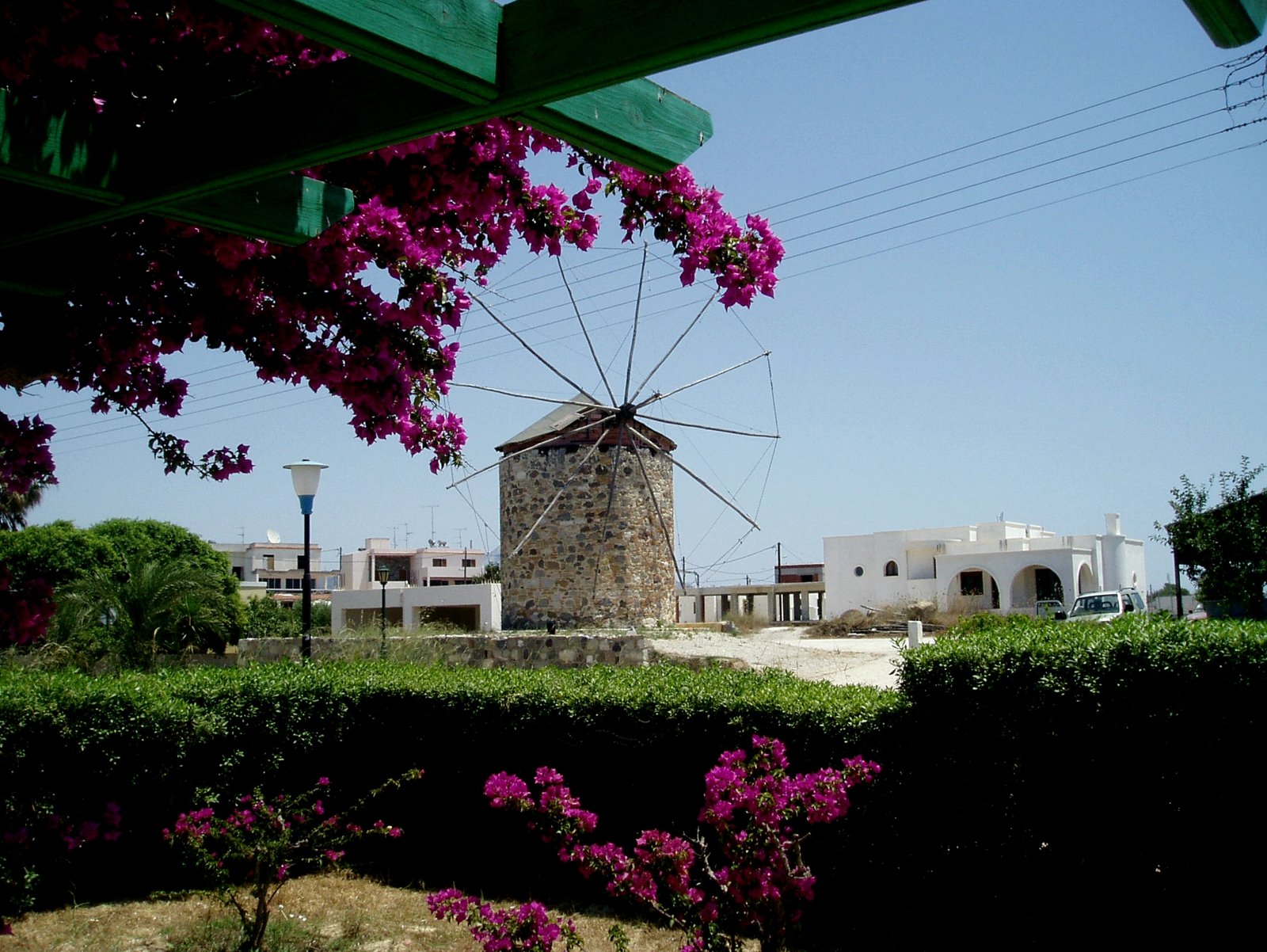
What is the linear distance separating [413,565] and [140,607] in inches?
1736

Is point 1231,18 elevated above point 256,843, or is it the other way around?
point 1231,18

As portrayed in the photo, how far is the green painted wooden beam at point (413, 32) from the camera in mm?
1362

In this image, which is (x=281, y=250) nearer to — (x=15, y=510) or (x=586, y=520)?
(x=586, y=520)

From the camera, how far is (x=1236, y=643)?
4.03 metres

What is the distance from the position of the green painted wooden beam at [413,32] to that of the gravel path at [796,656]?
1064 centimetres

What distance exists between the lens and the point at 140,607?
45.6ft

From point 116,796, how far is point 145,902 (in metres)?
0.54

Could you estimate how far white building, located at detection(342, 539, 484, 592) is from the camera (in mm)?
48125

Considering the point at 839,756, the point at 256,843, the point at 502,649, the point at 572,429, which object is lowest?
the point at 256,843

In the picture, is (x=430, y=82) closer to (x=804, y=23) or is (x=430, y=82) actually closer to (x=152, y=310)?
(x=804, y=23)

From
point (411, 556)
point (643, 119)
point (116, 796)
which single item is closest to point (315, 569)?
point (411, 556)

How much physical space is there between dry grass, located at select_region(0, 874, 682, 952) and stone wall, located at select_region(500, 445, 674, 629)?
12.6m

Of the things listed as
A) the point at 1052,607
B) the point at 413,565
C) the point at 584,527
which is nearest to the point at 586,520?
the point at 584,527

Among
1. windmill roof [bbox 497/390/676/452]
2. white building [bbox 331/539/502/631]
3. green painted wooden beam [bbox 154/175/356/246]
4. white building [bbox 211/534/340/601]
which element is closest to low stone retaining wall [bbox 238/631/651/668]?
windmill roof [bbox 497/390/676/452]
